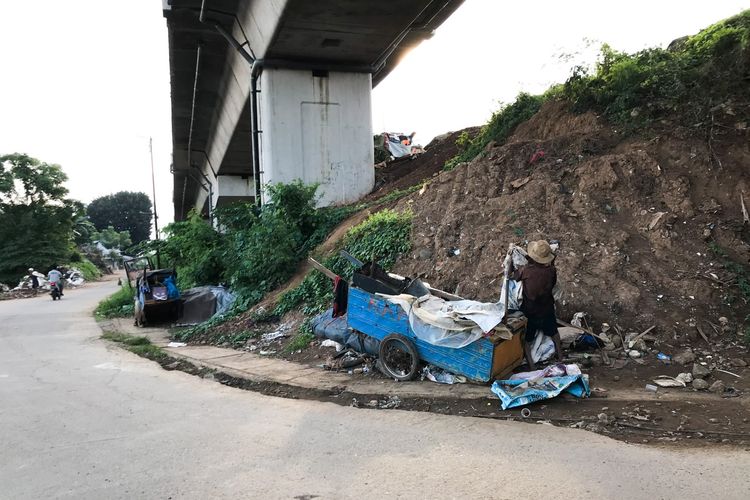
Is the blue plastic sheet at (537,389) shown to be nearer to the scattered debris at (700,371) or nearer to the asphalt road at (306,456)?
the asphalt road at (306,456)

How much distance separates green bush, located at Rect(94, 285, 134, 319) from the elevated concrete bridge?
6.48 meters

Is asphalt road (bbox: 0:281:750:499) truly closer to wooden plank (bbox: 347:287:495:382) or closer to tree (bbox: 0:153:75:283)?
wooden plank (bbox: 347:287:495:382)

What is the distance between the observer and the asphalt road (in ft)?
11.8

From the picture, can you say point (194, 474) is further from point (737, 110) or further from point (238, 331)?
point (737, 110)

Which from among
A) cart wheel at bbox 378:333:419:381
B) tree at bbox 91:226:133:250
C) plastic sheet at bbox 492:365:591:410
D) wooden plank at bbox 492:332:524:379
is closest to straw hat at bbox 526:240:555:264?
wooden plank at bbox 492:332:524:379

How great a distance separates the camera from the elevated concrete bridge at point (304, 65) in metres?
12.8

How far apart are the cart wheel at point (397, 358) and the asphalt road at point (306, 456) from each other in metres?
0.93

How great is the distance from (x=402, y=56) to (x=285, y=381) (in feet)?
43.6

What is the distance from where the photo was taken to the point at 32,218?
42312 mm

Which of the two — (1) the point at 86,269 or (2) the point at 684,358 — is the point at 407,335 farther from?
(1) the point at 86,269

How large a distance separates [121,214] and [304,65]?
339 ft

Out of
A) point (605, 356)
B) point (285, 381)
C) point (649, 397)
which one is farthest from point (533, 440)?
point (285, 381)

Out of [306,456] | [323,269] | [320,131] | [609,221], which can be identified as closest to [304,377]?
[323,269]

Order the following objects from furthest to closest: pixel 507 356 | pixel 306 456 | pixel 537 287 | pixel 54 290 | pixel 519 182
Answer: pixel 54 290 < pixel 519 182 < pixel 537 287 < pixel 507 356 < pixel 306 456
